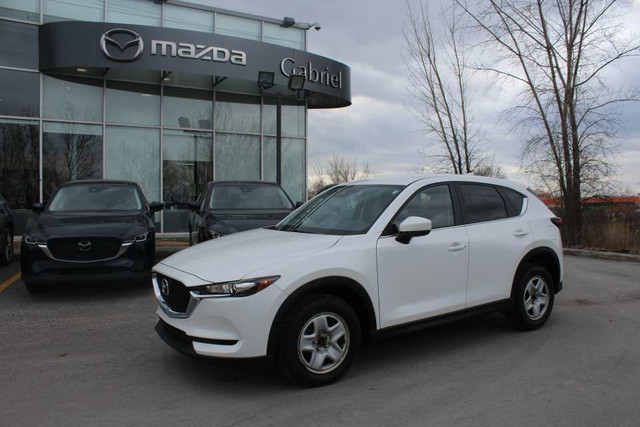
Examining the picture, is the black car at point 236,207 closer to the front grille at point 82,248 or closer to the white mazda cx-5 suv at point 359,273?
the front grille at point 82,248

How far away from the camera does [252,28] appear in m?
16.5

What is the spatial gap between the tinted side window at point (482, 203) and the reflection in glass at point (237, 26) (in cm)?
1292

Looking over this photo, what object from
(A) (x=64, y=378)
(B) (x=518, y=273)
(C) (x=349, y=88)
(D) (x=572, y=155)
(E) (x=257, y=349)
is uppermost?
(C) (x=349, y=88)

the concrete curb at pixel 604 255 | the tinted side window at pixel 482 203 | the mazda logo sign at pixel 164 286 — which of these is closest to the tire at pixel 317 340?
the mazda logo sign at pixel 164 286

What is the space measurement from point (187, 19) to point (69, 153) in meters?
5.40

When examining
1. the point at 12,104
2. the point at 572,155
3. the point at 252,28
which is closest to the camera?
the point at 12,104

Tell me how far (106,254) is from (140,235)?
0.49 meters

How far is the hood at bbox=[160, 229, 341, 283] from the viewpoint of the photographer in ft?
12.0

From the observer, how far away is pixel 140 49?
13453mm

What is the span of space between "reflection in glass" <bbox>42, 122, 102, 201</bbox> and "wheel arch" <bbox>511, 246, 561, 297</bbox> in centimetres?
1255

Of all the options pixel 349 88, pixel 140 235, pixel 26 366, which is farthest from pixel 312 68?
pixel 26 366

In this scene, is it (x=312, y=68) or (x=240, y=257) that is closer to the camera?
(x=240, y=257)

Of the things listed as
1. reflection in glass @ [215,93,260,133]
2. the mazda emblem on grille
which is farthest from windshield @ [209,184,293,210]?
reflection in glass @ [215,93,260,133]

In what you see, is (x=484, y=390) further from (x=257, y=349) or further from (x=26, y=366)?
(x=26, y=366)
